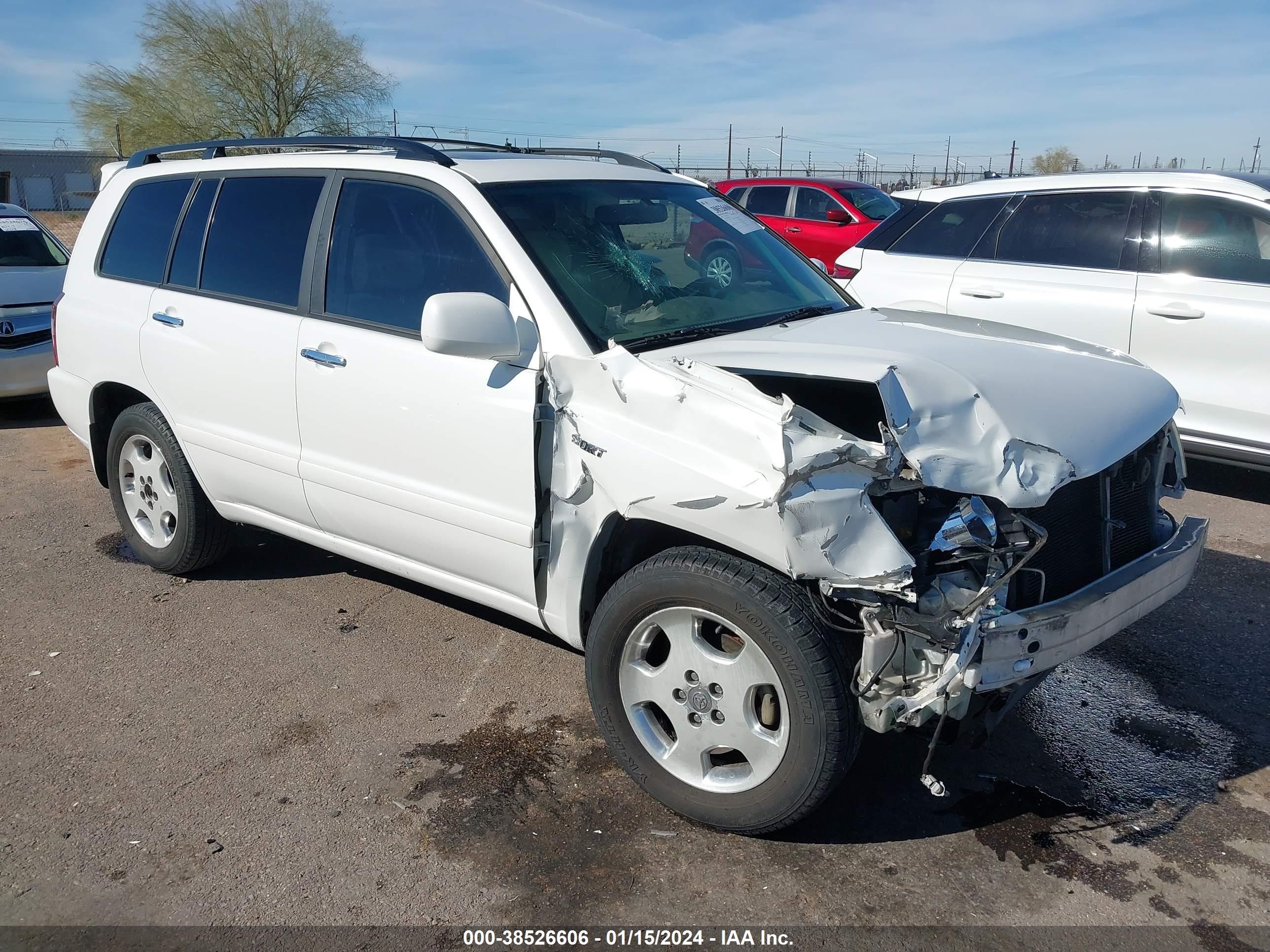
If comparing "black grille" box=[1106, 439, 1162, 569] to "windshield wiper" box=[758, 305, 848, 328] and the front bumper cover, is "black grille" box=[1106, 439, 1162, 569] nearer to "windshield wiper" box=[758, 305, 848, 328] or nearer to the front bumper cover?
the front bumper cover

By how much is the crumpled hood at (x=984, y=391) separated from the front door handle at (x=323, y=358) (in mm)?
1238

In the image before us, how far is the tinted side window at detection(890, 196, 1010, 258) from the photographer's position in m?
6.76

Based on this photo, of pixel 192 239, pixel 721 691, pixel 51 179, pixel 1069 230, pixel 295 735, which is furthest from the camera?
pixel 51 179

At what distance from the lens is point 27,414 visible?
8820mm

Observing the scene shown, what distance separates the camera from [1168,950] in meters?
2.53

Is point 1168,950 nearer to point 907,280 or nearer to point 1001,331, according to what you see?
point 1001,331

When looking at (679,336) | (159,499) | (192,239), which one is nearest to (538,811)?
(679,336)

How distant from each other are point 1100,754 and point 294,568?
11.9ft

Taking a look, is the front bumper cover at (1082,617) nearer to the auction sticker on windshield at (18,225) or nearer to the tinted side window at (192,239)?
the tinted side window at (192,239)

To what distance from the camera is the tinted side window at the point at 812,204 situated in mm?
14336

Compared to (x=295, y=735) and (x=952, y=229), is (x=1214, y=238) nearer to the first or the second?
(x=952, y=229)

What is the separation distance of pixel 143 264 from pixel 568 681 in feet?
9.01

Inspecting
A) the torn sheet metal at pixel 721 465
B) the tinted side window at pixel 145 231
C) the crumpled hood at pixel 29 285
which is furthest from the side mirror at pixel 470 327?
the crumpled hood at pixel 29 285

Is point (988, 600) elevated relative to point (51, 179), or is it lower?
lower
